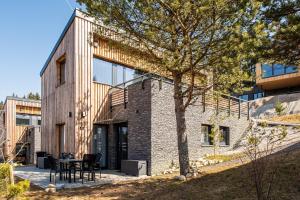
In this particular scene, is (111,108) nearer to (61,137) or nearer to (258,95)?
(61,137)

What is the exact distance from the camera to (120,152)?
49.4 ft

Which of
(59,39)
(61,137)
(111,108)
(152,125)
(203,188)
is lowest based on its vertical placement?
(203,188)

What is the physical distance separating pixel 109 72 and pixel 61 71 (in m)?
3.33

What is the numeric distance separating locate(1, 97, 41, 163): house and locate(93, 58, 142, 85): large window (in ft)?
33.6

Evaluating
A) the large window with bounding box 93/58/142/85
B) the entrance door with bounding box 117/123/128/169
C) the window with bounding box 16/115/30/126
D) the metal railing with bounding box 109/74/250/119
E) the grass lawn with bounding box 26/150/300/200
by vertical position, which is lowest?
the grass lawn with bounding box 26/150/300/200

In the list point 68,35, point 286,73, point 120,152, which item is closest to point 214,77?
point 120,152

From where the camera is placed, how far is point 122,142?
49.1 feet

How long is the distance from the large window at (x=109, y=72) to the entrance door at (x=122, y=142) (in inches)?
106

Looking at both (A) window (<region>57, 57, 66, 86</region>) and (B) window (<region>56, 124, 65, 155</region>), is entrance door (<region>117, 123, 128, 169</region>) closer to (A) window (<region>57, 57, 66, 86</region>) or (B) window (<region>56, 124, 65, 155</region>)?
(B) window (<region>56, 124, 65, 155</region>)

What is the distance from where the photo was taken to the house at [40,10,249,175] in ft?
42.5

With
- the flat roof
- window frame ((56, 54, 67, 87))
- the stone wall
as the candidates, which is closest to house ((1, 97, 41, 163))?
the flat roof

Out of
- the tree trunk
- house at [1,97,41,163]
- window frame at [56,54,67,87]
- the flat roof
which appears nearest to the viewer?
the tree trunk

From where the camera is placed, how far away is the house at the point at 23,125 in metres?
23.5

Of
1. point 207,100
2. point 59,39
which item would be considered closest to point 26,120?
point 59,39
